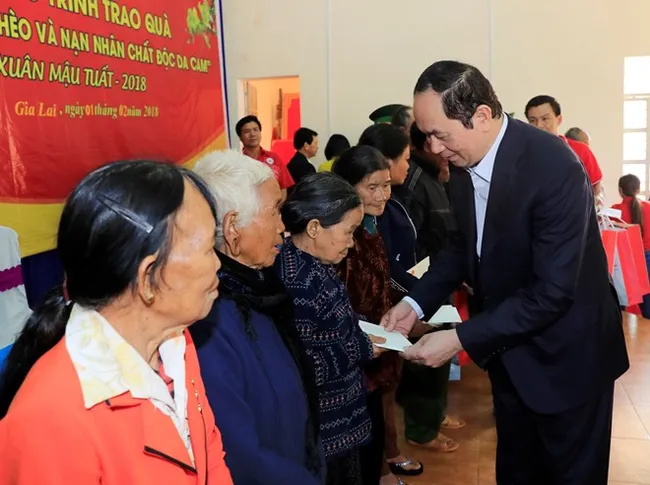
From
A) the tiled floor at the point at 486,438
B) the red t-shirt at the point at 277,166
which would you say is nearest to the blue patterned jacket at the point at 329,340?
the tiled floor at the point at 486,438

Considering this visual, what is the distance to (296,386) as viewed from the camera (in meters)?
1.44

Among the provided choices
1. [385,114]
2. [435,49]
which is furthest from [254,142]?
[435,49]

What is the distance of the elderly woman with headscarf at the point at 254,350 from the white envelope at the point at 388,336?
0.48m

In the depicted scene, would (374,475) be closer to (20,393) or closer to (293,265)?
(293,265)

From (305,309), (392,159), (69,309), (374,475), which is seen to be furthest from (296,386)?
(392,159)

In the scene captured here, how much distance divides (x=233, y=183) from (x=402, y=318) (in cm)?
98

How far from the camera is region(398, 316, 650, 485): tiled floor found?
2.73 meters

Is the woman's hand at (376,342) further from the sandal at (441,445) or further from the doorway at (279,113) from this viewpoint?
the doorway at (279,113)

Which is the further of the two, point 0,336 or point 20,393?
point 0,336

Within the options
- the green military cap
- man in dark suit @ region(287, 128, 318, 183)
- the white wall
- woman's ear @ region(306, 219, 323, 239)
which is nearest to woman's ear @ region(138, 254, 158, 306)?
woman's ear @ region(306, 219, 323, 239)

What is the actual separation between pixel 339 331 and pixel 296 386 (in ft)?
1.20

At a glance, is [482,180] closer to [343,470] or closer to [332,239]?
[332,239]

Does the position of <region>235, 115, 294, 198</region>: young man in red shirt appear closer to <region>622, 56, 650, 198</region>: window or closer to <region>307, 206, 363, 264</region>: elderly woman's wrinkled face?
<region>622, 56, 650, 198</region>: window

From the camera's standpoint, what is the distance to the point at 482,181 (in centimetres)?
178
